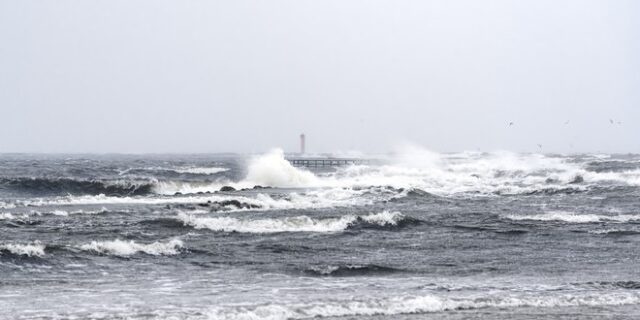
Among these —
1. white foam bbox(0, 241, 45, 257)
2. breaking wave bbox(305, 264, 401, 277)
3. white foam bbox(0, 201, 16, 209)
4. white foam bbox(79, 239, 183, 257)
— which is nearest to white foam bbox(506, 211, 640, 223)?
breaking wave bbox(305, 264, 401, 277)

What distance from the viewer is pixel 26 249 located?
703 inches

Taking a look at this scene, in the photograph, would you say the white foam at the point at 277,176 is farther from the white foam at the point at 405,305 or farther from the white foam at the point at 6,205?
the white foam at the point at 405,305

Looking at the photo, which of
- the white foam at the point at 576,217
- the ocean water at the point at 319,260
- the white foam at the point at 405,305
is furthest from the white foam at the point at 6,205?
the white foam at the point at 405,305

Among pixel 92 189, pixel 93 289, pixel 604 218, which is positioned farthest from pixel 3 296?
pixel 92 189

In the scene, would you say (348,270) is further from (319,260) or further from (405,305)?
(405,305)

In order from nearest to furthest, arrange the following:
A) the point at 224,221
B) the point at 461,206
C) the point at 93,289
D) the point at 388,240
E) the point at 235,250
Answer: the point at 93,289
the point at 235,250
the point at 388,240
the point at 224,221
the point at 461,206

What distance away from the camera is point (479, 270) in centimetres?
1725

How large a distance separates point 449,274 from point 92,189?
119ft

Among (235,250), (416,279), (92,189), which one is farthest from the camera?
(92,189)

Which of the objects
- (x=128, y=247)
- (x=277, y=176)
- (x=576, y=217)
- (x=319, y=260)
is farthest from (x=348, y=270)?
(x=277, y=176)

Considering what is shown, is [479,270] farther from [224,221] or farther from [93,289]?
[224,221]

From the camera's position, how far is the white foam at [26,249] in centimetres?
1767

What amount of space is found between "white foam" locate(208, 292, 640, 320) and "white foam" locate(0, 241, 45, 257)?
7.37 metres

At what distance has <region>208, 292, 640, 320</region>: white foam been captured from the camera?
1209 centimetres
